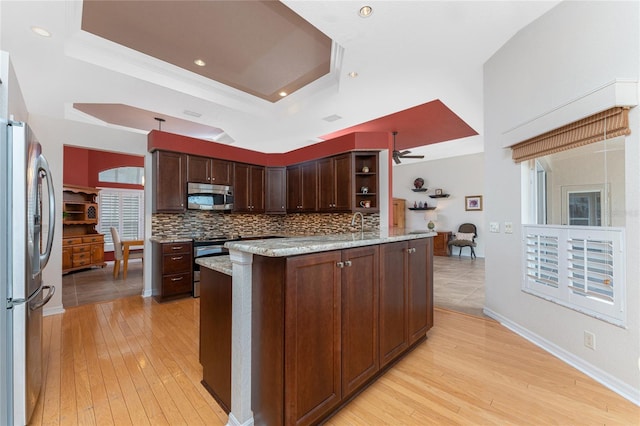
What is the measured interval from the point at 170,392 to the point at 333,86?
3.79 m

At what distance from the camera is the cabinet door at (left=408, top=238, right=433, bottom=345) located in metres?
2.26

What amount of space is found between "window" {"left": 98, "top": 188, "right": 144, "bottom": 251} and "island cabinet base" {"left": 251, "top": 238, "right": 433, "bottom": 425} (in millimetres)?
7602

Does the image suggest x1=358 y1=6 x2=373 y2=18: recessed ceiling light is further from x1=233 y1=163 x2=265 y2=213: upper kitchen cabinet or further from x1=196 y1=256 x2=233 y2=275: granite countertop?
x1=233 y1=163 x2=265 y2=213: upper kitchen cabinet

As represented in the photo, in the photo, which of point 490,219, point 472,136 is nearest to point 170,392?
point 490,219

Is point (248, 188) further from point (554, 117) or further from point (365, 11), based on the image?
point (554, 117)

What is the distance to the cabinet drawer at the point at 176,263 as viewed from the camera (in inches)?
147

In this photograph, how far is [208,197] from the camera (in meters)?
4.48

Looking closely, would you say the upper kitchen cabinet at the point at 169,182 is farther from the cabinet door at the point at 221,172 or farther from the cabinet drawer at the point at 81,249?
the cabinet drawer at the point at 81,249

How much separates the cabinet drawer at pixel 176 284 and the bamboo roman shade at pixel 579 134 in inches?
176

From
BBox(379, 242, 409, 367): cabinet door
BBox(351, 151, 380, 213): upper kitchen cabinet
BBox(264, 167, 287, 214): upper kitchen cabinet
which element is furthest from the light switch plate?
BBox(264, 167, 287, 214): upper kitchen cabinet

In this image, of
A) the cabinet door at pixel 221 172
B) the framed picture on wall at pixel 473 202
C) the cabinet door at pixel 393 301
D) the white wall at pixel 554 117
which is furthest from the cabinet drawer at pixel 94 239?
the framed picture on wall at pixel 473 202

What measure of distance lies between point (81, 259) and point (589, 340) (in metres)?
8.24

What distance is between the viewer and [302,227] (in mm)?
5383

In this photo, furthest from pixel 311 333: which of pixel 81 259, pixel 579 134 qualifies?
pixel 81 259
